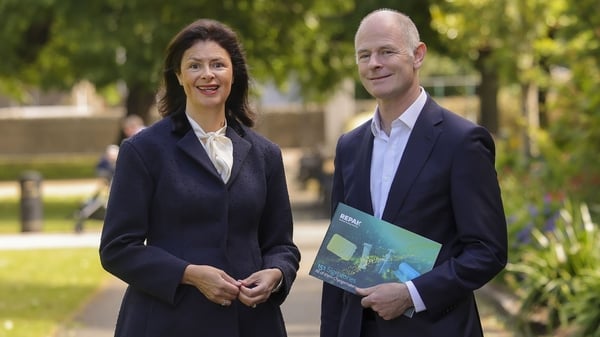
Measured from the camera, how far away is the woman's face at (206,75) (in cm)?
474

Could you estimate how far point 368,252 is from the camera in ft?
15.0

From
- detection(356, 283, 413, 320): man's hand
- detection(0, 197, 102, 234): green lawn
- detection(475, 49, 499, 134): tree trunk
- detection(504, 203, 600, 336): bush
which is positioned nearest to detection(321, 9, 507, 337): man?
detection(356, 283, 413, 320): man's hand

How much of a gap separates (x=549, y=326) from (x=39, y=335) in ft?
13.2

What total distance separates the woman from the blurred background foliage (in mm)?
4078

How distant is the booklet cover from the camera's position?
451 cm

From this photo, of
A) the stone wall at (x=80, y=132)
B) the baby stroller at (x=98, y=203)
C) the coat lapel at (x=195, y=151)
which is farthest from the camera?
the stone wall at (x=80, y=132)

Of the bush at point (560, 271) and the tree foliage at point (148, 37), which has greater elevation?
the bush at point (560, 271)

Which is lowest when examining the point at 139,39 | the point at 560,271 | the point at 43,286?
the point at 43,286

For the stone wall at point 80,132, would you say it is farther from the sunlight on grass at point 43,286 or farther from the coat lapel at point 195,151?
the coat lapel at point 195,151

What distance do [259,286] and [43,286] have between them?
385 inches

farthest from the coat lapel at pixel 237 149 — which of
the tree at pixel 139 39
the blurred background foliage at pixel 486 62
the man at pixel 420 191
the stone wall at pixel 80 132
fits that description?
the stone wall at pixel 80 132

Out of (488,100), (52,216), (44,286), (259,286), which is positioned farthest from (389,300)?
(488,100)

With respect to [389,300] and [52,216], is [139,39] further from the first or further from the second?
[389,300]

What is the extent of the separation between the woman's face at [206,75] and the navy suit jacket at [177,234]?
12 centimetres
